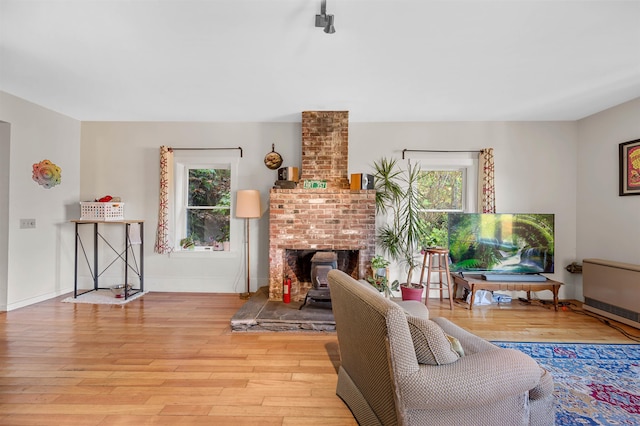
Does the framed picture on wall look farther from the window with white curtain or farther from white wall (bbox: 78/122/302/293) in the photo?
white wall (bbox: 78/122/302/293)

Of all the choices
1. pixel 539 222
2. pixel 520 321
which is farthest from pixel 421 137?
pixel 520 321

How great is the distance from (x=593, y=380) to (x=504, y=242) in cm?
192

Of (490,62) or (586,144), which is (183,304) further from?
(586,144)

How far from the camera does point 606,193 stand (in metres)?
3.70

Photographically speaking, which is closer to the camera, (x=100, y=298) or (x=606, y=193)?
(x=606, y=193)

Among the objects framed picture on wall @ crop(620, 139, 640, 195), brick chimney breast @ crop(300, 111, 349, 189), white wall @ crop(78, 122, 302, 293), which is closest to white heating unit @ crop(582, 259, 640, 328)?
framed picture on wall @ crop(620, 139, 640, 195)

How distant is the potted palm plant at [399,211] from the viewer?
3.96m

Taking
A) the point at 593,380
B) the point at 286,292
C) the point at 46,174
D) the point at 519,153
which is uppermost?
the point at 519,153

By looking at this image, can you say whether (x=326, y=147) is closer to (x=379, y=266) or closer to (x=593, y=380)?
(x=379, y=266)

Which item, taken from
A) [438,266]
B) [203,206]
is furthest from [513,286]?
[203,206]

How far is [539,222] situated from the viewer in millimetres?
3811

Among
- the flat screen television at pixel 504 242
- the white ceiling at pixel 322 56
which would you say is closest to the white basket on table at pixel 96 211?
the white ceiling at pixel 322 56

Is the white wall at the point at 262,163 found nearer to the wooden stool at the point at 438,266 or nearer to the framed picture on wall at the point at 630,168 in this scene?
the framed picture on wall at the point at 630,168

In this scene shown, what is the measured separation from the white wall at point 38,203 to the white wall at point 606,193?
734 centimetres
